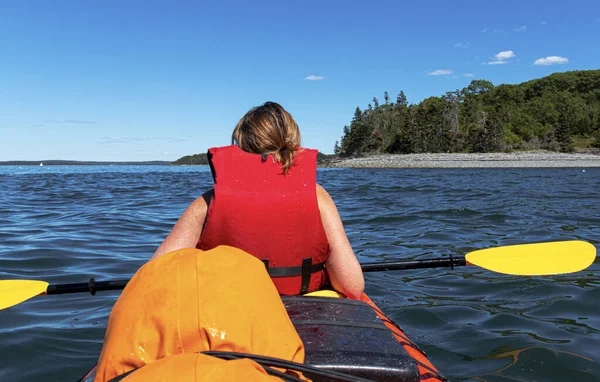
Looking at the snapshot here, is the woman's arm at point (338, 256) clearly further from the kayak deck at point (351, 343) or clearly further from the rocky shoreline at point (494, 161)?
the rocky shoreline at point (494, 161)

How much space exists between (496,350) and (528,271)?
69 cm

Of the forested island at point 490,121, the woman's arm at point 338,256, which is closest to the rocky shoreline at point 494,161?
the forested island at point 490,121

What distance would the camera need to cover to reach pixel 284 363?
4.46 feet

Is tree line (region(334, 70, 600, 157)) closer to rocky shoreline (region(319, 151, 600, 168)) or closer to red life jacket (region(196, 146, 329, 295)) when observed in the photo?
rocky shoreline (region(319, 151, 600, 168))

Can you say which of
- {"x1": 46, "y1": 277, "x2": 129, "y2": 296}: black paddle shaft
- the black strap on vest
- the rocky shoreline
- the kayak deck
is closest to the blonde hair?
the black strap on vest

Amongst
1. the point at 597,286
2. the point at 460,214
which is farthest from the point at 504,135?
the point at 597,286

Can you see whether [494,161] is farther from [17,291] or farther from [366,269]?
[17,291]

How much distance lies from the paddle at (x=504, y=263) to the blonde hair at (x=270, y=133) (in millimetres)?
1302

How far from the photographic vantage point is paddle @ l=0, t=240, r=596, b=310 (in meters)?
3.21

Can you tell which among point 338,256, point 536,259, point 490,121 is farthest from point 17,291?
point 490,121

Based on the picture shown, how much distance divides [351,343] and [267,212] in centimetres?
80

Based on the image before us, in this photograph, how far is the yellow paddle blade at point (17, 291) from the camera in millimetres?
3078

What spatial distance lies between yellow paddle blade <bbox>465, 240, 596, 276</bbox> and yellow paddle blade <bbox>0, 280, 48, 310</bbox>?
3222 mm

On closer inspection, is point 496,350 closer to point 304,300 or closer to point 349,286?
point 349,286
